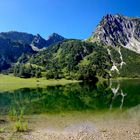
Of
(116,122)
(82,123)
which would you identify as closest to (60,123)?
(82,123)

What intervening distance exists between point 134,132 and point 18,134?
1640cm

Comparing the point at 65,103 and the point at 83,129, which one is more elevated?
the point at 65,103

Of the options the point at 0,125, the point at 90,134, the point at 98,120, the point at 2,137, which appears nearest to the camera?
the point at 2,137

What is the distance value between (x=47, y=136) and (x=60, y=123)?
35.8 feet

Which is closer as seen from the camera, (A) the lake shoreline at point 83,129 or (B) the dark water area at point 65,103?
(A) the lake shoreline at point 83,129

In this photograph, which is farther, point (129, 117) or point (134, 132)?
point (129, 117)

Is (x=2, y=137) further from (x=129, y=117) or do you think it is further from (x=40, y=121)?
(x=129, y=117)

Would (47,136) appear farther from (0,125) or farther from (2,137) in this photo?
(0,125)

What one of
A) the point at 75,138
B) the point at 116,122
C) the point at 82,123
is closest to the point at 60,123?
the point at 82,123

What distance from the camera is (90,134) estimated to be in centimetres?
4031

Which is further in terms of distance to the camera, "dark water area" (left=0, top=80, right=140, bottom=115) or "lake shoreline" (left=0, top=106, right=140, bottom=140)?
"dark water area" (left=0, top=80, right=140, bottom=115)

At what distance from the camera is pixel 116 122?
4972 cm

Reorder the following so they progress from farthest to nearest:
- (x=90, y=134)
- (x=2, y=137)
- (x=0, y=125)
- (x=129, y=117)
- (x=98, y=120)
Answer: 1. (x=129, y=117)
2. (x=98, y=120)
3. (x=0, y=125)
4. (x=90, y=134)
5. (x=2, y=137)

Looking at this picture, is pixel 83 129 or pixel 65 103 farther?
pixel 65 103
